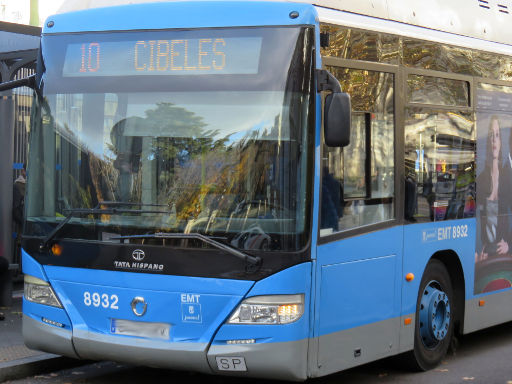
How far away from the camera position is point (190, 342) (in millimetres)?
6973

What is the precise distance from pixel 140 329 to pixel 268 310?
37.9 inches

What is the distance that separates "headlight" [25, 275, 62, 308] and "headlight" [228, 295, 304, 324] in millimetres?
1471

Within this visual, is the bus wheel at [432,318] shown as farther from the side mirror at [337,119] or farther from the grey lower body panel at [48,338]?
the grey lower body panel at [48,338]

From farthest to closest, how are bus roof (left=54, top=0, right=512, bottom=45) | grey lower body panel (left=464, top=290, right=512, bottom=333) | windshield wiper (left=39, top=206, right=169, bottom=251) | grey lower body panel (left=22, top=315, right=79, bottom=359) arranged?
grey lower body panel (left=464, top=290, right=512, bottom=333), bus roof (left=54, top=0, right=512, bottom=45), grey lower body panel (left=22, top=315, right=79, bottom=359), windshield wiper (left=39, top=206, right=169, bottom=251)

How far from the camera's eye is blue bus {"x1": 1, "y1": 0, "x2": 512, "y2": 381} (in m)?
6.87

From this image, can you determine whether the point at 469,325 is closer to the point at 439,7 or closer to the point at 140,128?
the point at 439,7

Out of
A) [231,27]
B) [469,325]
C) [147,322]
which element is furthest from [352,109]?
[469,325]

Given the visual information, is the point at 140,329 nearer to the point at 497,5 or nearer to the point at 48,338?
the point at 48,338

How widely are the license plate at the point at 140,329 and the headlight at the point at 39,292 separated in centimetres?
51

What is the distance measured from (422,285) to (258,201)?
2.24m

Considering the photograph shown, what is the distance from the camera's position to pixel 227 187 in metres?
6.93

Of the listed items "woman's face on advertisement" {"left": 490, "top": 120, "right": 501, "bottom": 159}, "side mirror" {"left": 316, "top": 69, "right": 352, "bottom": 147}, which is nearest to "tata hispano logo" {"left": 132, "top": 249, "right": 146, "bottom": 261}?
"side mirror" {"left": 316, "top": 69, "right": 352, "bottom": 147}

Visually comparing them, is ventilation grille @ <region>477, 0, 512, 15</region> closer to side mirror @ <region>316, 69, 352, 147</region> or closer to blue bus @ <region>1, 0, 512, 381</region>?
blue bus @ <region>1, 0, 512, 381</region>

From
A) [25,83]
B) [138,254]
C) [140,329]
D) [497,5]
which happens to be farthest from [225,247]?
[497,5]
